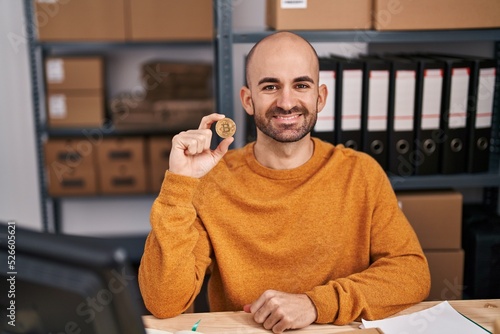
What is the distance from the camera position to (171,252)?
4.13 feet

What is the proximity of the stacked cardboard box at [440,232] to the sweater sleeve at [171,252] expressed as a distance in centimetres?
86

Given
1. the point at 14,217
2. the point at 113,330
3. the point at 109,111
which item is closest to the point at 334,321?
the point at 113,330

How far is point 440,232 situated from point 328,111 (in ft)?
1.76

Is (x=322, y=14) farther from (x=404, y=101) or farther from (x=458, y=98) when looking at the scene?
(x=458, y=98)

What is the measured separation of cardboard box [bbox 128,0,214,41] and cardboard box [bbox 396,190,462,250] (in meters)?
1.55

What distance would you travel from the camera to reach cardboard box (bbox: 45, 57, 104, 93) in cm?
302

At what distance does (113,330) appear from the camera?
52 centimetres

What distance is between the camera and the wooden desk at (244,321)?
3.85ft

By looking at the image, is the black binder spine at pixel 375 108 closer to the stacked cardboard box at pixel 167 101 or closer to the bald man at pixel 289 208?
the bald man at pixel 289 208

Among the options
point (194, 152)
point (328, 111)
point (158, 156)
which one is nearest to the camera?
point (194, 152)

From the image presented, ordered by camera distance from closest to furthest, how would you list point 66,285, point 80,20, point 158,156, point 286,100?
1. point 66,285
2. point 286,100
3. point 80,20
4. point 158,156

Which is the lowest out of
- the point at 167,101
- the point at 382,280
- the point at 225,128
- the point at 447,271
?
the point at 447,271

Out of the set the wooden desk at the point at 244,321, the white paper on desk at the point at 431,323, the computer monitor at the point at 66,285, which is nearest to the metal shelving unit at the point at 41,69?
the wooden desk at the point at 244,321

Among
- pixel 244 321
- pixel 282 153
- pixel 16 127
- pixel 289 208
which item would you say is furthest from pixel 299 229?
pixel 16 127
